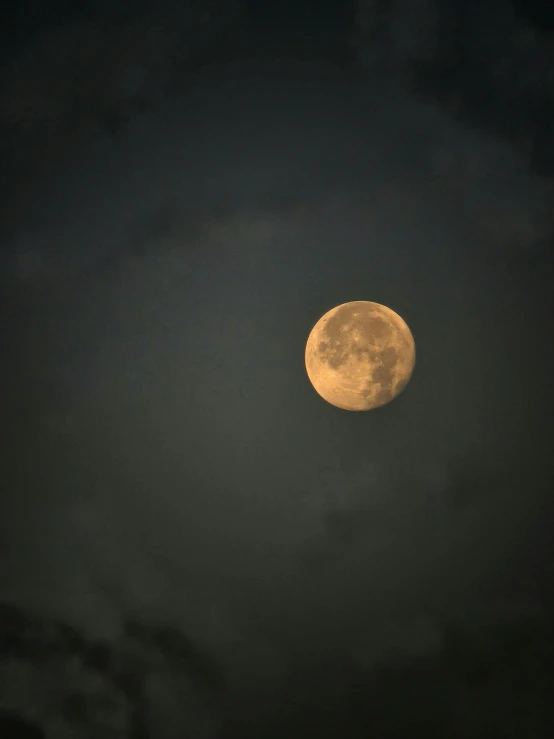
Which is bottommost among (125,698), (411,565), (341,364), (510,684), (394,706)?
(125,698)

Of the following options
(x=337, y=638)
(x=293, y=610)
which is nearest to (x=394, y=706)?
(x=337, y=638)

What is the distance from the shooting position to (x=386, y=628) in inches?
825

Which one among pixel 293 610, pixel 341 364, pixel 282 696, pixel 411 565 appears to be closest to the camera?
pixel 341 364

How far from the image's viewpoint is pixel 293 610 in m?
21.2

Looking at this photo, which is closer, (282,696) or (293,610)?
(293,610)

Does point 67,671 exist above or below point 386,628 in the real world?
below

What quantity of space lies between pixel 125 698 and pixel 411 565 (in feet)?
48.6

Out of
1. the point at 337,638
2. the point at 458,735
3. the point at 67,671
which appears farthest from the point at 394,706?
the point at 67,671

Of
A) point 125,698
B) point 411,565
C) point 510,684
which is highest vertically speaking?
point 411,565

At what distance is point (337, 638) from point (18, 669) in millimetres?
14752

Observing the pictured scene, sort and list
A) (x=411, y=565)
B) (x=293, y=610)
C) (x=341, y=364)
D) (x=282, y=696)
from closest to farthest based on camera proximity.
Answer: (x=341, y=364)
(x=411, y=565)
(x=293, y=610)
(x=282, y=696)

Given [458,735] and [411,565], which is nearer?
[411,565]

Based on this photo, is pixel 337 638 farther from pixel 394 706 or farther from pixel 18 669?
pixel 18 669

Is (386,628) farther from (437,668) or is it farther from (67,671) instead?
(67,671)
